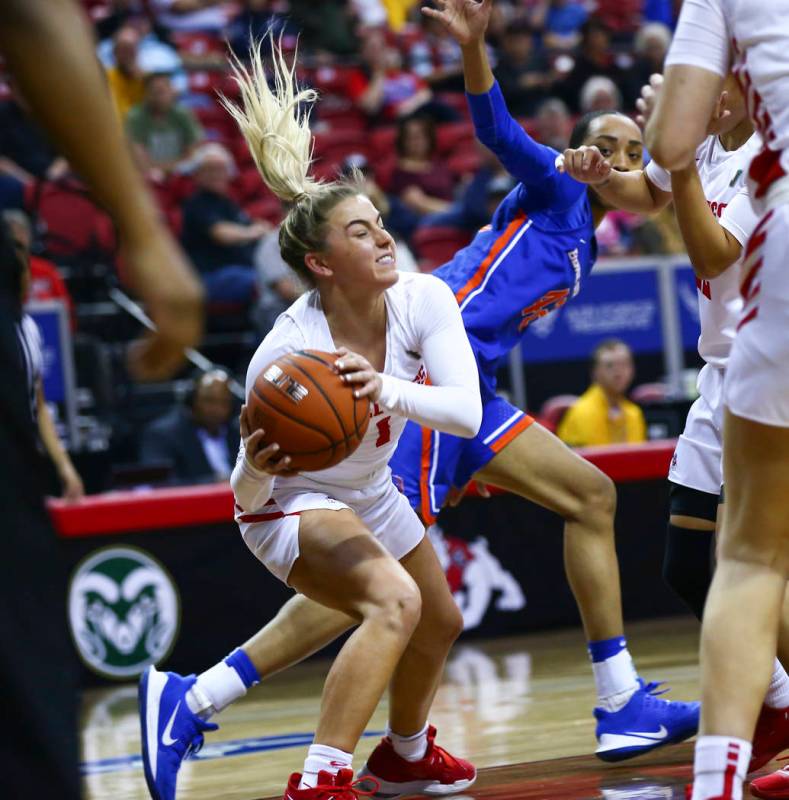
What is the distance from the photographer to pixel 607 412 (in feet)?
29.8

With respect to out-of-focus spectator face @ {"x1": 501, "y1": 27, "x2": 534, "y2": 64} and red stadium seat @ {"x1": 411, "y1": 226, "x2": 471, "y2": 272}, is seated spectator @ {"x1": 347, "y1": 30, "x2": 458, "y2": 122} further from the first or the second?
red stadium seat @ {"x1": 411, "y1": 226, "x2": 471, "y2": 272}

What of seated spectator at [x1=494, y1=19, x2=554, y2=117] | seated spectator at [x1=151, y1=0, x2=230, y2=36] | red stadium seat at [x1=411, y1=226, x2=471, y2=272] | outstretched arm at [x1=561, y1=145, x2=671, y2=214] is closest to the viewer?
outstretched arm at [x1=561, y1=145, x2=671, y2=214]

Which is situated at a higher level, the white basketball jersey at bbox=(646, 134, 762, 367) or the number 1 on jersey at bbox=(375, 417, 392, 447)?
the white basketball jersey at bbox=(646, 134, 762, 367)

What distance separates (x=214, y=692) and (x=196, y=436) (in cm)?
441

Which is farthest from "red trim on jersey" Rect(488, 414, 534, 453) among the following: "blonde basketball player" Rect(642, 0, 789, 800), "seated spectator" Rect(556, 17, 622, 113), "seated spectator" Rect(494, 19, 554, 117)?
"seated spectator" Rect(556, 17, 622, 113)

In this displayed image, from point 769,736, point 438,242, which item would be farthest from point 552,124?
point 769,736

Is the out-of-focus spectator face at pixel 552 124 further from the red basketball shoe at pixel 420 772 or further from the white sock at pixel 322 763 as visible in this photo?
the white sock at pixel 322 763

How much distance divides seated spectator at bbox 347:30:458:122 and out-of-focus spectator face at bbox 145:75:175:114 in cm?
234

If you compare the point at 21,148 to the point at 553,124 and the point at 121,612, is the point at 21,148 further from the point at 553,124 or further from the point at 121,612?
the point at 121,612

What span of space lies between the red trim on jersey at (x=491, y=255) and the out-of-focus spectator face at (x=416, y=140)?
6949mm

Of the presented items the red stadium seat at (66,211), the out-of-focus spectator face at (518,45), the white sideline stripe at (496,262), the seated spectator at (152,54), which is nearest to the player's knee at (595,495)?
the white sideline stripe at (496,262)

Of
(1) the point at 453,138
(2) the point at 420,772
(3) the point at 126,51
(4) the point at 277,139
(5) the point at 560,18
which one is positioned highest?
(5) the point at 560,18

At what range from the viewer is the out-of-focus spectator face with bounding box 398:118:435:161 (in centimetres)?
1225

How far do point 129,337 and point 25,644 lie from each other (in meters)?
7.92
